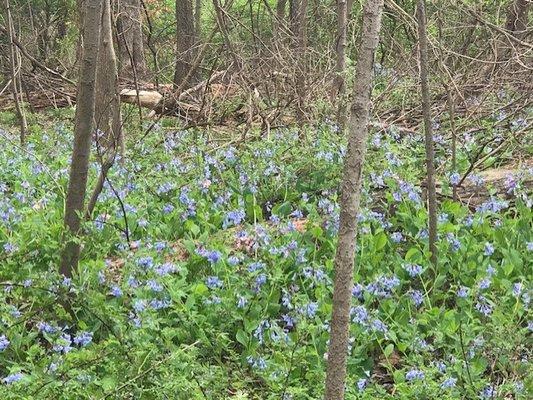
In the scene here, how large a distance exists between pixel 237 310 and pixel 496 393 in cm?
123

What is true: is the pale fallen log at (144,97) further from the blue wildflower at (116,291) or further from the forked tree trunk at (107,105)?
the blue wildflower at (116,291)

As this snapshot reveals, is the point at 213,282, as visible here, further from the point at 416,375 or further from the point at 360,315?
the point at 416,375

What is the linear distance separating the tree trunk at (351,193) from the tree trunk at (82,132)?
152cm

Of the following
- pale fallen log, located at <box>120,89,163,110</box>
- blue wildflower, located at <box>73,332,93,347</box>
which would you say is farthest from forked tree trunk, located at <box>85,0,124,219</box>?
pale fallen log, located at <box>120,89,163,110</box>

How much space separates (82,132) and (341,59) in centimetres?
313

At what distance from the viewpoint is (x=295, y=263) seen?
12.1ft

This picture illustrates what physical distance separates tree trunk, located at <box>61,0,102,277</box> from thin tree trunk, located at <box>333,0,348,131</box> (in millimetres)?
2556

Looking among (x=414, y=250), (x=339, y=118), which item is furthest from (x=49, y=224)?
(x=339, y=118)

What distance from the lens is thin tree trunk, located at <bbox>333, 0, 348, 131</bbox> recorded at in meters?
5.67

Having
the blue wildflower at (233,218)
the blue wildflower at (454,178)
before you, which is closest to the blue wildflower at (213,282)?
the blue wildflower at (233,218)

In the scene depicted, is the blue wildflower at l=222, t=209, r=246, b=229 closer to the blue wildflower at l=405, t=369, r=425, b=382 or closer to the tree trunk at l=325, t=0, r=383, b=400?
the blue wildflower at l=405, t=369, r=425, b=382

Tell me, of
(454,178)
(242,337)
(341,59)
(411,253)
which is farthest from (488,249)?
(341,59)

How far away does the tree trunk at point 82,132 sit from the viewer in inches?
127

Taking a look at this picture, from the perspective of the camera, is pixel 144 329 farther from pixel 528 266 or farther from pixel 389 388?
pixel 528 266
